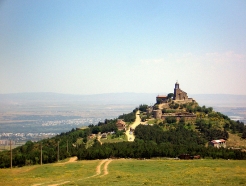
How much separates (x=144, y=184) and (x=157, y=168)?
1125cm

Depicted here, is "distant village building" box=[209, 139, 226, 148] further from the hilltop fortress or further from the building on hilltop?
the building on hilltop

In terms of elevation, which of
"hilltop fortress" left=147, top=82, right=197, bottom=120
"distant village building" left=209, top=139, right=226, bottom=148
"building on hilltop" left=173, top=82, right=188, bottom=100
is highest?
"building on hilltop" left=173, top=82, right=188, bottom=100

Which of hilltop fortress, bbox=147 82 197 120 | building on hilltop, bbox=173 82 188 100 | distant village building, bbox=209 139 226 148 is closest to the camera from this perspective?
distant village building, bbox=209 139 226 148

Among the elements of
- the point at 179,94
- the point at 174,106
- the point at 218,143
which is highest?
the point at 179,94

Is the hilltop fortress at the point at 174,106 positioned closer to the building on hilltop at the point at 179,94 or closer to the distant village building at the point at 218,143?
the building on hilltop at the point at 179,94

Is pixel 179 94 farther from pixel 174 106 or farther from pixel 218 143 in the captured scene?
pixel 218 143

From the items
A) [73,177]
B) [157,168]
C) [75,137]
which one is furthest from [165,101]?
[73,177]

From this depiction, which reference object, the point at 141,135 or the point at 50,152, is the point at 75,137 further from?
the point at 50,152

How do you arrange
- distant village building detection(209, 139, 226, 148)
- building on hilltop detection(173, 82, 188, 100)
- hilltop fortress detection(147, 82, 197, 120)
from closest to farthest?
distant village building detection(209, 139, 226, 148)
hilltop fortress detection(147, 82, 197, 120)
building on hilltop detection(173, 82, 188, 100)

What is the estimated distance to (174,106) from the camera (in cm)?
9512

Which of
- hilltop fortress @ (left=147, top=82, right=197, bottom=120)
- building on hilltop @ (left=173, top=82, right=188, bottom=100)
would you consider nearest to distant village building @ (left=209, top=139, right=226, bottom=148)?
hilltop fortress @ (left=147, top=82, right=197, bottom=120)

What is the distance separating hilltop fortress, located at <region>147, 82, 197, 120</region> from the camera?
8598 cm

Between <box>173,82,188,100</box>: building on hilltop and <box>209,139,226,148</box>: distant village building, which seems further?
<box>173,82,188,100</box>: building on hilltop

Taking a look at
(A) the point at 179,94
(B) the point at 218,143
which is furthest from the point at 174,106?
(B) the point at 218,143
